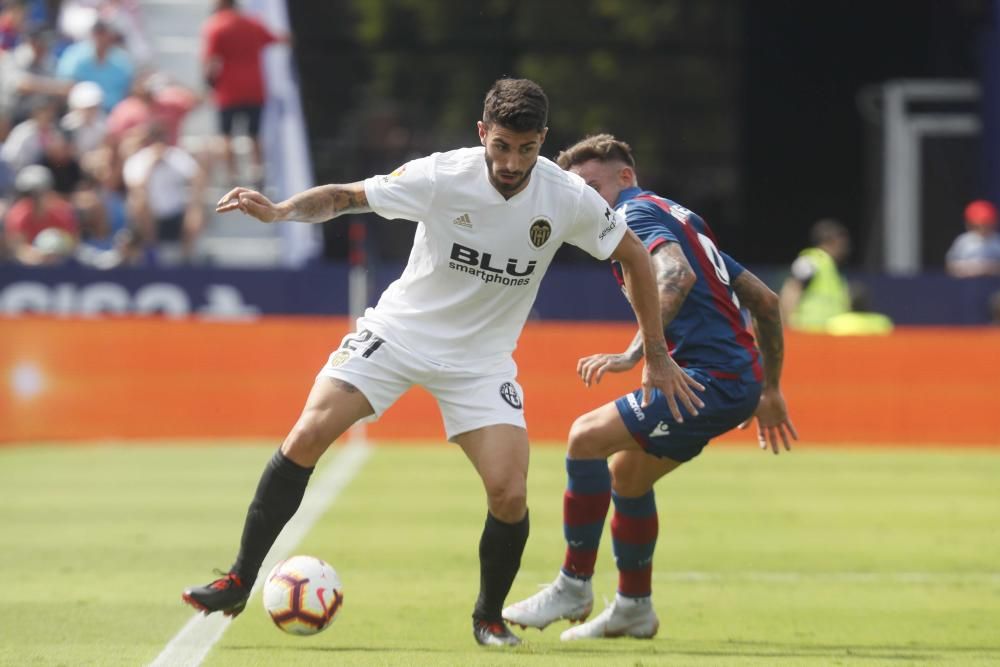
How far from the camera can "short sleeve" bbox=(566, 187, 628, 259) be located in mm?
6758

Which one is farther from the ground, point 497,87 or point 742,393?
point 497,87

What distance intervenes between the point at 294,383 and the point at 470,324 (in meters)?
9.98

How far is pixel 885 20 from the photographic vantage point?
24875mm

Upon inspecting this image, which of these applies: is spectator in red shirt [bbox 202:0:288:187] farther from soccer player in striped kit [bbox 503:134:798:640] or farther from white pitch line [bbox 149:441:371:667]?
soccer player in striped kit [bbox 503:134:798:640]

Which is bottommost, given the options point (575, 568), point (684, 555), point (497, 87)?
point (684, 555)

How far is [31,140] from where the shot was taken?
19.8 metres

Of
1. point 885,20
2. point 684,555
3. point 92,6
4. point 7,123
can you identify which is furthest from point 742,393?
point 885,20

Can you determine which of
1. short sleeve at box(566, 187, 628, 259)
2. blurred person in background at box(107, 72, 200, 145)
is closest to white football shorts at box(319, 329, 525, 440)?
short sleeve at box(566, 187, 628, 259)

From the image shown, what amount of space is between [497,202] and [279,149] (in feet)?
53.3

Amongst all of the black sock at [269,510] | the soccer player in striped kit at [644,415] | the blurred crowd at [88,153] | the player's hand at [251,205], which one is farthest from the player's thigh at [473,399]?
the blurred crowd at [88,153]

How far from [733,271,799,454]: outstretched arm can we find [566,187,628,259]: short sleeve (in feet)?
2.86

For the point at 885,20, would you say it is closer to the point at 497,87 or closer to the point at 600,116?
the point at 600,116

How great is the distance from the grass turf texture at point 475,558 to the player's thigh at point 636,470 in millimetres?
637

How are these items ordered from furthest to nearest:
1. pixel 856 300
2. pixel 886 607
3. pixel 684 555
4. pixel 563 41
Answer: pixel 563 41
pixel 856 300
pixel 684 555
pixel 886 607
